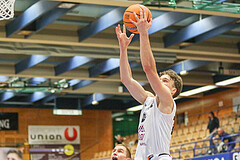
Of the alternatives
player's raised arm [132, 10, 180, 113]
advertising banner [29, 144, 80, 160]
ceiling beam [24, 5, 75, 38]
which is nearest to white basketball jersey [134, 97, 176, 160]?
player's raised arm [132, 10, 180, 113]

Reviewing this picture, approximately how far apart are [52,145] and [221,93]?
9.22 metres

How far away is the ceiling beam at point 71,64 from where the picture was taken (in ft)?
58.7

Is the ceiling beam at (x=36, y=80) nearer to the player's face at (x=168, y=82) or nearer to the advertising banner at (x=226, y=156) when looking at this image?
the advertising banner at (x=226, y=156)

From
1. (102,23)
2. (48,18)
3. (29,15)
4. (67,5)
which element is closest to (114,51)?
(102,23)

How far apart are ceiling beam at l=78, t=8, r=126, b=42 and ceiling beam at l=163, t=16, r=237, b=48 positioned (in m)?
2.62

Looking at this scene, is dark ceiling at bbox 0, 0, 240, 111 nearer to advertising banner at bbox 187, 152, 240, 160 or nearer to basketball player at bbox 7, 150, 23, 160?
advertising banner at bbox 187, 152, 240, 160

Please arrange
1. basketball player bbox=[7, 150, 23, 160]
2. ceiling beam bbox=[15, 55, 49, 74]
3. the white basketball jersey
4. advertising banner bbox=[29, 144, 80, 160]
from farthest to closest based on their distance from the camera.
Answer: advertising banner bbox=[29, 144, 80, 160]
basketball player bbox=[7, 150, 23, 160]
ceiling beam bbox=[15, 55, 49, 74]
the white basketball jersey

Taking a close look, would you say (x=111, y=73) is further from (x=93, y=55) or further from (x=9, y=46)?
(x=9, y=46)

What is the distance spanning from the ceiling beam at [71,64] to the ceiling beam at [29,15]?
4.04 meters

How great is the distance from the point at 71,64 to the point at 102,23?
14.6 ft

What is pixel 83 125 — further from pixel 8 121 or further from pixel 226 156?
pixel 226 156

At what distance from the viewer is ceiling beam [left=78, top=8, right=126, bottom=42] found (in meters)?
13.7

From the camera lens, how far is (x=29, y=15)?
13.4 meters

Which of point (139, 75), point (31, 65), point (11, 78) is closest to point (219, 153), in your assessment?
point (139, 75)
